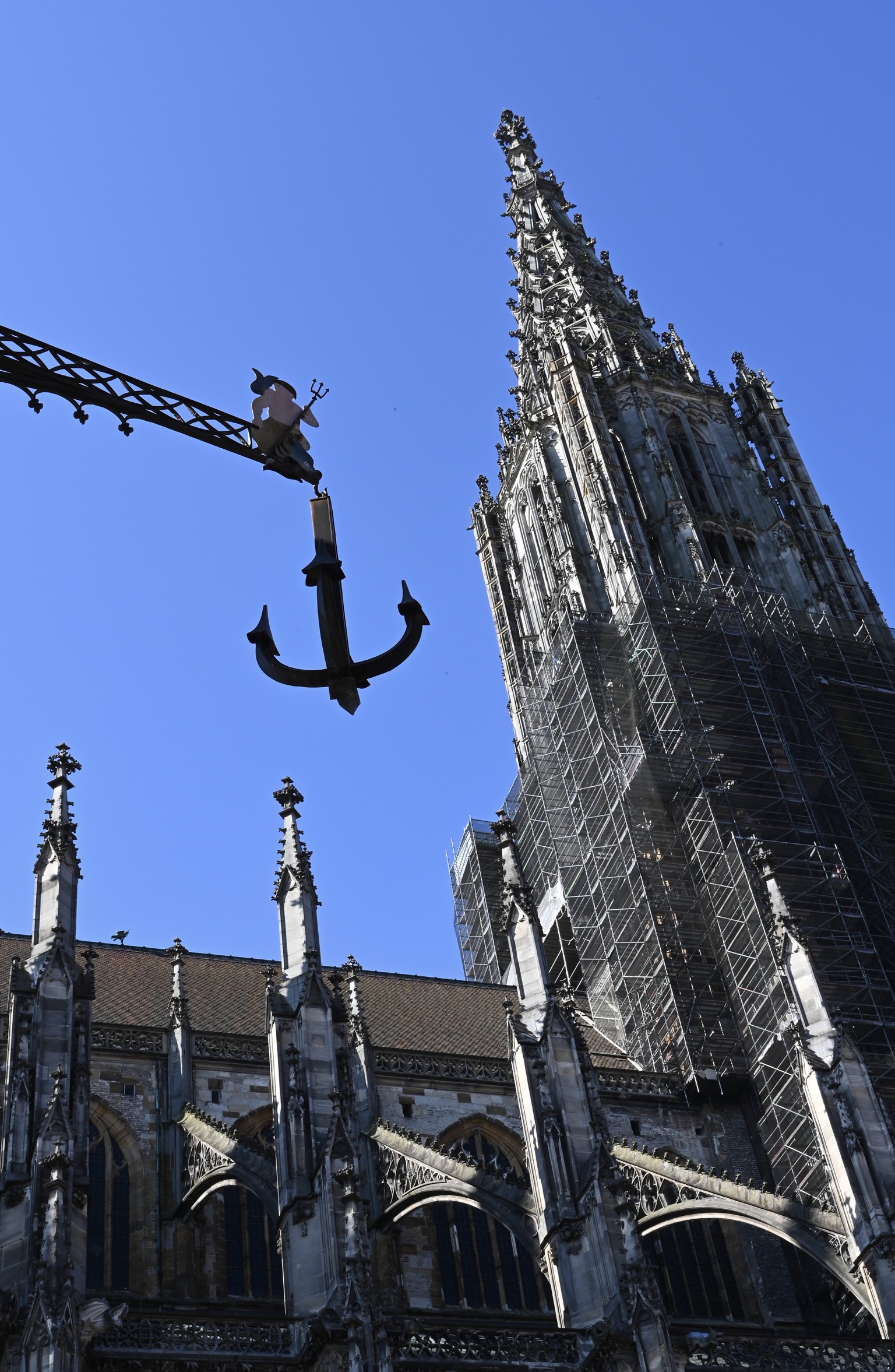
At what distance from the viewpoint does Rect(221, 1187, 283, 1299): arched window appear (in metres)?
19.7

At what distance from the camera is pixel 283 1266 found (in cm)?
1605

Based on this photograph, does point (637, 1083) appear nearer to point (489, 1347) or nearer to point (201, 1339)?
point (489, 1347)

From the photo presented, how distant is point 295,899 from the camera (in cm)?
1981

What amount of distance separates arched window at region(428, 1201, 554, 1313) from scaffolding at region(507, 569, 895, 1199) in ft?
14.0

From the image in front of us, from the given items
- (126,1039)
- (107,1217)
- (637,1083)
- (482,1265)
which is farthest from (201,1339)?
(637,1083)

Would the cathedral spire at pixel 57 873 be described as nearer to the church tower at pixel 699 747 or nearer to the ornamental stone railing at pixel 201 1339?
the ornamental stone railing at pixel 201 1339

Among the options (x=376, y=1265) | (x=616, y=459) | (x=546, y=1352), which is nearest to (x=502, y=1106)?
(x=376, y=1265)

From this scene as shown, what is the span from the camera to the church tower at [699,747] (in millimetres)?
23750

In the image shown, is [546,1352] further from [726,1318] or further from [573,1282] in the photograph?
[726,1318]

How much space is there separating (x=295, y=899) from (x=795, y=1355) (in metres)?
7.99

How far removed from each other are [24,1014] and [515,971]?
6.28 meters

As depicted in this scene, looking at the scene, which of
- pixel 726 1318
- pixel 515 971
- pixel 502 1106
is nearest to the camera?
pixel 515 971

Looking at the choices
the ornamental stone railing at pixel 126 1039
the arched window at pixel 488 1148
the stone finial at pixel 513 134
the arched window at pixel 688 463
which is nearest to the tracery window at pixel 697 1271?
the arched window at pixel 488 1148

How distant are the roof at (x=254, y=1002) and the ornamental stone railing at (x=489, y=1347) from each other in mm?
8281
